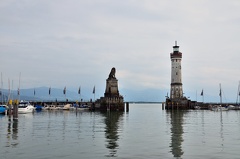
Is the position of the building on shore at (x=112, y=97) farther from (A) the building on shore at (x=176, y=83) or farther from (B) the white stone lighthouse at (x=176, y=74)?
(B) the white stone lighthouse at (x=176, y=74)

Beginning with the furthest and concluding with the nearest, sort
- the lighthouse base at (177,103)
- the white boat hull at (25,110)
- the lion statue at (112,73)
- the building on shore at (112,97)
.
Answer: the lighthouse base at (177,103), the lion statue at (112,73), the building on shore at (112,97), the white boat hull at (25,110)

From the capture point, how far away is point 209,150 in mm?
27375

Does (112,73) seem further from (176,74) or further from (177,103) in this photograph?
(177,103)

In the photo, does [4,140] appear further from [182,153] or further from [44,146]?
[182,153]

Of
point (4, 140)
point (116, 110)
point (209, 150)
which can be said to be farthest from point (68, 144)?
point (116, 110)

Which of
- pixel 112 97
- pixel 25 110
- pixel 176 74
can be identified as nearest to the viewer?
pixel 25 110

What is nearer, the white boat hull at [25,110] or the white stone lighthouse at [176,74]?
the white boat hull at [25,110]

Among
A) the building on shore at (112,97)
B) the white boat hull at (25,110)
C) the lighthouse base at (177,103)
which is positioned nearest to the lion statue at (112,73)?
the building on shore at (112,97)

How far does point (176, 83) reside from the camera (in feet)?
427

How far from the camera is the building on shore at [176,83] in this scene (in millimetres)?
129875

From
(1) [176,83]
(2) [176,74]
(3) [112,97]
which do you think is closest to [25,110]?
(3) [112,97]

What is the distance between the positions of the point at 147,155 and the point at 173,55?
356ft

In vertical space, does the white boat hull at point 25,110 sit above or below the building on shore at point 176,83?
below

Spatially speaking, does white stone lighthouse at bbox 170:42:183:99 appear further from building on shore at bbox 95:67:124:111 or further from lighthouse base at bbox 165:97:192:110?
building on shore at bbox 95:67:124:111
